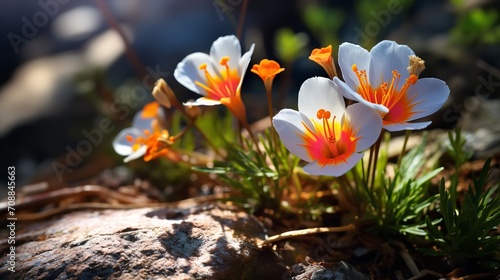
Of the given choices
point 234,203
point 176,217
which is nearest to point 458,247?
point 234,203

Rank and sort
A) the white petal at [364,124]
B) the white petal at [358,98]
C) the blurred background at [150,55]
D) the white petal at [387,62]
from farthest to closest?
the blurred background at [150,55], the white petal at [387,62], the white petal at [364,124], the white petal at [358,98]

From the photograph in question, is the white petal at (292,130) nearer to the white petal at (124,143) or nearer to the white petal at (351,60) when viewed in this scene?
the white petal at (351,60)

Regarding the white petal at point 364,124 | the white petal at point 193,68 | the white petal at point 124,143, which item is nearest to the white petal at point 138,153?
the white petal at point 124,143

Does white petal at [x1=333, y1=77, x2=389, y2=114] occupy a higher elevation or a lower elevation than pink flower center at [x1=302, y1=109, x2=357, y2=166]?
higher

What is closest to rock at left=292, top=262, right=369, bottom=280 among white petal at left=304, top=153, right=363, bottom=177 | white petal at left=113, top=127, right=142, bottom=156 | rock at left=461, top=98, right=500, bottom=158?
white petal at left=304, top=153, right=363, bottom=177

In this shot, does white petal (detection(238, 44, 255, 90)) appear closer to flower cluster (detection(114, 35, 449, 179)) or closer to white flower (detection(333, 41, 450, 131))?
flower cluster (detection(114, 35, 449, 179))

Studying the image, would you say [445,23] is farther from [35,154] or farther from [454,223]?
[35,154]

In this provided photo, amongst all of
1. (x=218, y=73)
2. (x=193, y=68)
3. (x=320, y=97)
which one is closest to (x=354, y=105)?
(x=320, y=97)
